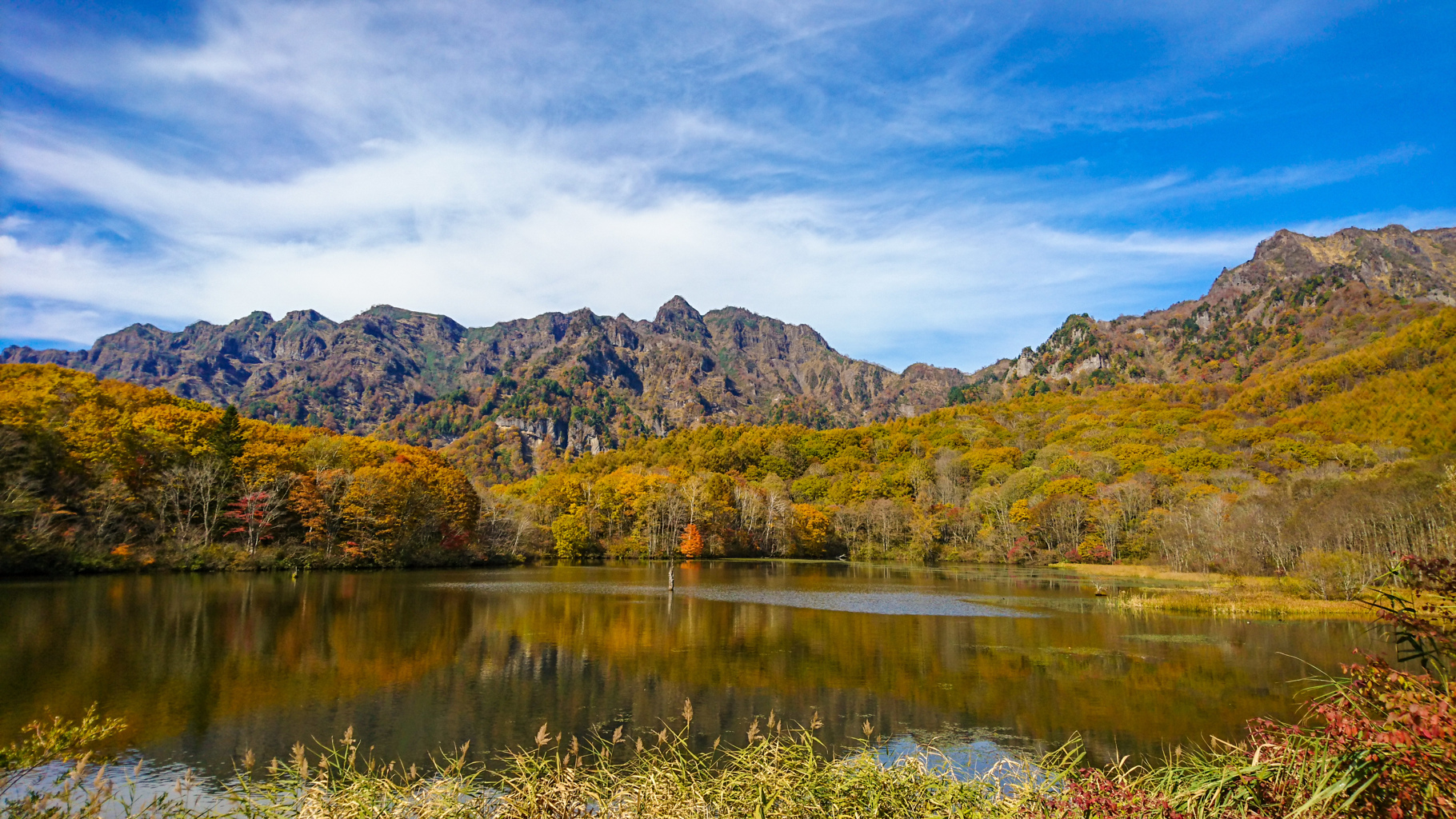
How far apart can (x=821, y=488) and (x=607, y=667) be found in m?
93.3

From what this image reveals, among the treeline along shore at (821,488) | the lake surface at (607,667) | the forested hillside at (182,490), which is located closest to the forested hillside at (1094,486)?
the treeline along shore at (821,488)

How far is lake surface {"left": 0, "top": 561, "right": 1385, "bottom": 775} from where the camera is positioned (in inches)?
577

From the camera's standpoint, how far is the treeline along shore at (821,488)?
42000mm

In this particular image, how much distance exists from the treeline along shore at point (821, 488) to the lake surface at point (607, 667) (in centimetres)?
1153

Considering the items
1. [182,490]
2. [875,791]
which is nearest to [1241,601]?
[875,791]

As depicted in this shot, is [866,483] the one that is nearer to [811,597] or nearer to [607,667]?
[811,597]

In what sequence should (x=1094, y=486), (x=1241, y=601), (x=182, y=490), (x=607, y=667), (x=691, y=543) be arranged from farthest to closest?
(x=691, y=543), (x=1094, y=486), (x=182, y=490), (x=1241, y=601), (x=607, y=667)

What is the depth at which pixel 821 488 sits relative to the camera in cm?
11225

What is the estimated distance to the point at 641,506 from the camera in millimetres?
88875

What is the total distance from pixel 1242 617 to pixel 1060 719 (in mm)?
24043

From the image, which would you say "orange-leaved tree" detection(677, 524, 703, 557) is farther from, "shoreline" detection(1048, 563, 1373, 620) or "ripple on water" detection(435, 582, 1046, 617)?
"shoreline" detection(1048, 563, 1373, 620)

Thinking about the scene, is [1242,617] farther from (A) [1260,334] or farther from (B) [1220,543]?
(A) [1260,334]

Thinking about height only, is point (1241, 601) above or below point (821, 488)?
below

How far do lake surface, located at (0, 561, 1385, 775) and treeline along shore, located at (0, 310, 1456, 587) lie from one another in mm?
11531
